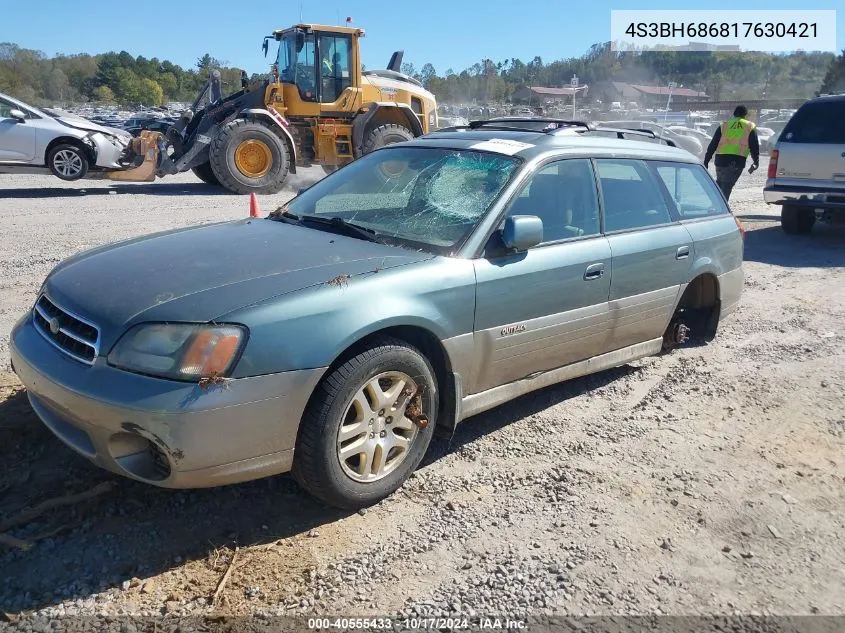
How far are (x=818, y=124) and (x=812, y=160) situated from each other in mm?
578

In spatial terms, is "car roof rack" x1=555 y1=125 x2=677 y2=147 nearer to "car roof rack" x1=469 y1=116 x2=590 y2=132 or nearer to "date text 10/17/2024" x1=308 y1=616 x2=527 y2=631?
"car roof rack" x1=469 y1=116 x2=590 y2=132

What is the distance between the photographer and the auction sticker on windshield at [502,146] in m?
4.00

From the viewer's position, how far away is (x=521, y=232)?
138 inches

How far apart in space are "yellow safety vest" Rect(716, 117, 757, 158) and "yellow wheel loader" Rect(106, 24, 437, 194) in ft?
19.5

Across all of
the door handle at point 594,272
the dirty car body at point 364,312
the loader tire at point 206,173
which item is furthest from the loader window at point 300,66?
the door handle at point 594,272

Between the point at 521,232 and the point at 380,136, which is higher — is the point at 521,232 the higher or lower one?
the lower one

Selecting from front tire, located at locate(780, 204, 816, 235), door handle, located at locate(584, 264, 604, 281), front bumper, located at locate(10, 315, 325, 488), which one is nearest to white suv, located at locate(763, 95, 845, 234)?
front tire, located at locate(780, 204, 816, 235)

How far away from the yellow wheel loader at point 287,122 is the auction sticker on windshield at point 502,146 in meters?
9.24

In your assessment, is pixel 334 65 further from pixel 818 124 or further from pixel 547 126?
pixel 547 126

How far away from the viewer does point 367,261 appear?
3.26m

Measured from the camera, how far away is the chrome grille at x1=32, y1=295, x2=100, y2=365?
9.10 ft

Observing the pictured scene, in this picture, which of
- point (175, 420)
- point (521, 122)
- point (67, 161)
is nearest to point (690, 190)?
point (521, 122)

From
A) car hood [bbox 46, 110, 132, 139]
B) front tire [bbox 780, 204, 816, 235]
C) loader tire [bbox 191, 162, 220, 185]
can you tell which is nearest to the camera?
front tire [bbox 780, 204, 816, 235]

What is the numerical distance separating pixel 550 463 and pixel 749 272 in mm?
5721
